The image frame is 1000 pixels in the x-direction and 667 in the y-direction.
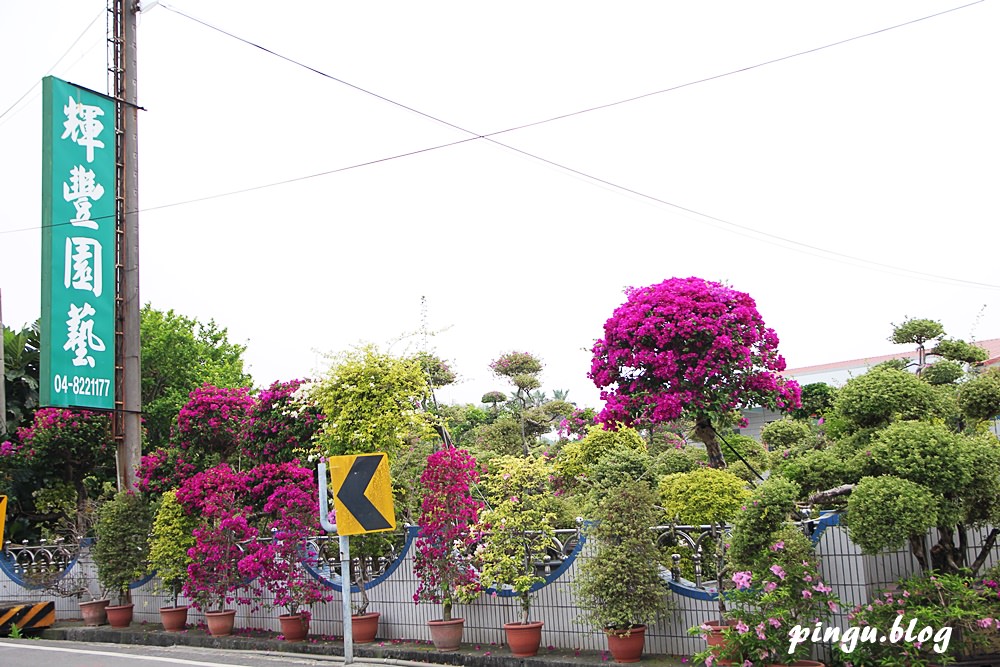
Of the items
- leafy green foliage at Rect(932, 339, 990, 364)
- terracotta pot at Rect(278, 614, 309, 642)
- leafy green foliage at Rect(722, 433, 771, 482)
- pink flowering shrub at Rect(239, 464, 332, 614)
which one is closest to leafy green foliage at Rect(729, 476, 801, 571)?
leafy green foliage at Rect(722, 433, 771, 482)

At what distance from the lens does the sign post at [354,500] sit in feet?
32.1

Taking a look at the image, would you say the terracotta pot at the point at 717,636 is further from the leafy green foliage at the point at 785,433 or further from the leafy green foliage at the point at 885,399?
the leafy green foliage at the point at 785,433

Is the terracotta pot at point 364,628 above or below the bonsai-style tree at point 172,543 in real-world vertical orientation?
below

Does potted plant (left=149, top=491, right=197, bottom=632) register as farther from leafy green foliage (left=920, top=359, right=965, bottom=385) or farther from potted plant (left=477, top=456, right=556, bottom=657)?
leafy green foliage (left=920, top=359, right=965, bottom=385)

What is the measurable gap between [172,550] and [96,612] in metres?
2.94

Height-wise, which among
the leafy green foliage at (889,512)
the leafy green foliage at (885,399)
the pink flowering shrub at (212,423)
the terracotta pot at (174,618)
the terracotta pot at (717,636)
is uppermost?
the pink flowering shrub at (212,423)

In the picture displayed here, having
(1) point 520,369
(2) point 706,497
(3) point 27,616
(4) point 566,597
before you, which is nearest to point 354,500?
(4) point 566,597

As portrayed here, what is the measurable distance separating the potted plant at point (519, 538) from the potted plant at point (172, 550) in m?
5.23

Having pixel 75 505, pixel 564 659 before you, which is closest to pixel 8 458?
pixel 75 505

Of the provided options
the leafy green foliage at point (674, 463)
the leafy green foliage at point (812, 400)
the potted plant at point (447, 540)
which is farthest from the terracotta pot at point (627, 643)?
the leafy green foliage at point (812, 400)

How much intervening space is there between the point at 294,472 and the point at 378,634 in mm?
2510

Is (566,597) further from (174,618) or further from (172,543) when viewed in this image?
(174,618)

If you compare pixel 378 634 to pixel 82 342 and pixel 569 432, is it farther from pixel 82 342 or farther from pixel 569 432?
pixel 569 432

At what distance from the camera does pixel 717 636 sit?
8031 mm
